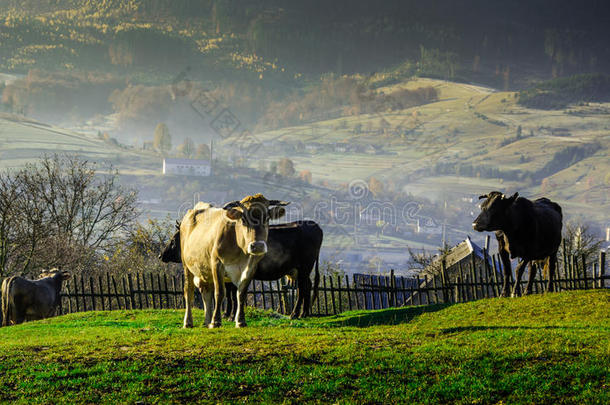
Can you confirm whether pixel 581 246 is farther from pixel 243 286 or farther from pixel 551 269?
pixel 243 286

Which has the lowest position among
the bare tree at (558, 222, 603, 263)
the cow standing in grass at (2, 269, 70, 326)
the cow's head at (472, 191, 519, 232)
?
the bare tree at (558, 222, 603, 263)

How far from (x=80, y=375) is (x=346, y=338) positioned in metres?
4.98

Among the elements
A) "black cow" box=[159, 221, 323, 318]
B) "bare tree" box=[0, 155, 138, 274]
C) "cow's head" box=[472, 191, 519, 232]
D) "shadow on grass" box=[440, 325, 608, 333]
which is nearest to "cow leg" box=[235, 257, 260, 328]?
"black cow" box=[159, 221, 323, 318]

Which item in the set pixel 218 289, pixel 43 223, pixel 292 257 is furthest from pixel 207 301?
pixel 43 223

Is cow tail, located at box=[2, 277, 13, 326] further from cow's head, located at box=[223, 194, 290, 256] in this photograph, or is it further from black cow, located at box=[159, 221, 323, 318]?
cow's head, located at box=[223, 194, 290, 256]

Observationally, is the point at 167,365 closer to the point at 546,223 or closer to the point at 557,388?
the point at 557,388

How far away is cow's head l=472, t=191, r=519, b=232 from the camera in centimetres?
2017

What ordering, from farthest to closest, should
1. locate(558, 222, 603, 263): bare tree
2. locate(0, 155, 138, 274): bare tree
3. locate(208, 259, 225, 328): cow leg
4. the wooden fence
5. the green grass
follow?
locate(558, 222, 603, 263): bare tree < locate(0, 155, 138, 274): bare tree < the wooden fence < locate(208, 259, 225, 328): cow leg < the green grass

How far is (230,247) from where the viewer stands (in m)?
16.4

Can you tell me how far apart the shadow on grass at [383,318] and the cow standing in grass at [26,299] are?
1149 cm

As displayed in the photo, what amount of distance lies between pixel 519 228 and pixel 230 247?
9.10m

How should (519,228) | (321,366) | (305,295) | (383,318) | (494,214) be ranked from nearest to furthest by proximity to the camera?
1. (321,366)
2. (383,318)
3. (494,214)
4. (519,228)
5. (305,295)

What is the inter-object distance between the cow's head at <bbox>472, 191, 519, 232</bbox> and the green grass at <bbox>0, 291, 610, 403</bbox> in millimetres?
5201

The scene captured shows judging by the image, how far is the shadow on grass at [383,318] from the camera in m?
18.5
